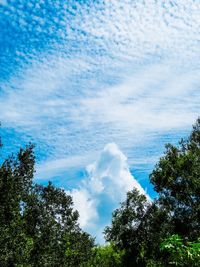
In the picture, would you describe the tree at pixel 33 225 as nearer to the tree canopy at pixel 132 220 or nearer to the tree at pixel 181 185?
the tree canopy at pixel 132 220

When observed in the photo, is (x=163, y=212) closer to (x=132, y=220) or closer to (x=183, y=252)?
(x=132, y=220)

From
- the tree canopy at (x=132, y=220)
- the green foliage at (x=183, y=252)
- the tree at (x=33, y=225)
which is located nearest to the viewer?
the green foliage at (x=183, y=252)

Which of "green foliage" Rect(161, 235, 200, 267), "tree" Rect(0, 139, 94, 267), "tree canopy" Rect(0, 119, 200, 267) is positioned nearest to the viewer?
"green foliage" Rect(161, 235, 200, 267)

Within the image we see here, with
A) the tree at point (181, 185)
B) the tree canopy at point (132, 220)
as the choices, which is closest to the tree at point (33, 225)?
the tree canopy at point (132, 220)

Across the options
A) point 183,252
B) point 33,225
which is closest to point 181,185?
point 33,225

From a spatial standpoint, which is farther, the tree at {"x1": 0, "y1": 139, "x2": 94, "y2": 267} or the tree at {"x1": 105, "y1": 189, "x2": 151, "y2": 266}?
the tree at {"x1": 105, "y1": 189, "x2": 151, "y2": 266}

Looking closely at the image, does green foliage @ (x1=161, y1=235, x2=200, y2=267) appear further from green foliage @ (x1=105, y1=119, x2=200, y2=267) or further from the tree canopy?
green foliage @ (x1=105, y1=119, x2=200, y2=267)

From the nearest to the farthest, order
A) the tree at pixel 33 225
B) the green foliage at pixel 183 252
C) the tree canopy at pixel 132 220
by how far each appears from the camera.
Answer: the green foliage at pixel 183 252, the tree at pixel 33 225, the tree canopy at pixel 132 220

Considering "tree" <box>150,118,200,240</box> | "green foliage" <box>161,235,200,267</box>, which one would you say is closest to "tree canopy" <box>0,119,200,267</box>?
"tree" <box>150,118,200,240</box>

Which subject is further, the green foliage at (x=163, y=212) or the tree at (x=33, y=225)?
the green foliage at (x=163, y=212)

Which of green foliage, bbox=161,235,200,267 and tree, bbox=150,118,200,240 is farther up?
tree, bbox=150,118,200,240

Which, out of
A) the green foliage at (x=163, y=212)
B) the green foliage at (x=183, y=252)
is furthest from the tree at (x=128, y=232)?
the green foliage at (x=183, y=252)

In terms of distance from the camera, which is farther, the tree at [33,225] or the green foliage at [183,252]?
the tree at [33,225]

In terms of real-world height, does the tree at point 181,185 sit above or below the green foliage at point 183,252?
above
